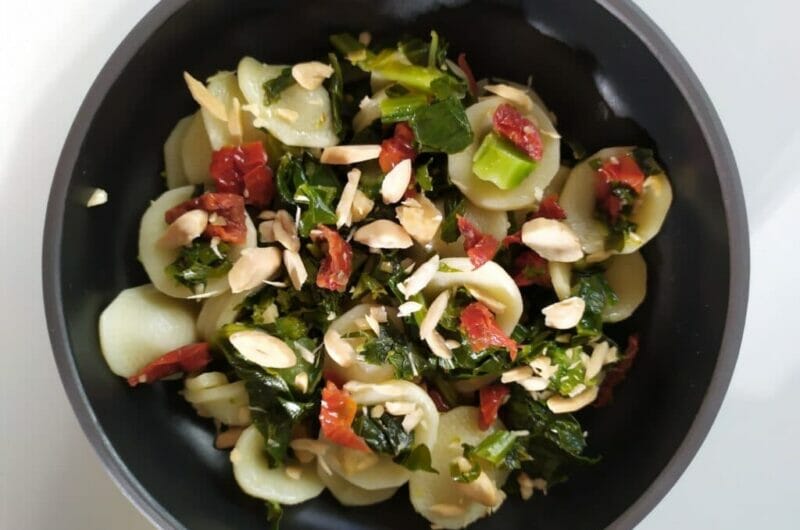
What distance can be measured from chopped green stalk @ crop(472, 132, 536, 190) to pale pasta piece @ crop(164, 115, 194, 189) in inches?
16.3

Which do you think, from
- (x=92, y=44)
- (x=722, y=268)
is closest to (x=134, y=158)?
(x=92, y=44)

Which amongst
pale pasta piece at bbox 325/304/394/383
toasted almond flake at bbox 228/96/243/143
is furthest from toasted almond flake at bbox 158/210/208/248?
pale pasta piece at bbox 325/304/394/383

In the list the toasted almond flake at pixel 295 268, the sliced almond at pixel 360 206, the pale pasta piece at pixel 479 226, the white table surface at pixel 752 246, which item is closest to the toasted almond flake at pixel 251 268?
the toasted almond flake at pixel 295 268

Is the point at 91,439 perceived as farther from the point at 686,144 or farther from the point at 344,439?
the point at 686,144

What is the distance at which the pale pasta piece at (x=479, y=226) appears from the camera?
3.76 feet

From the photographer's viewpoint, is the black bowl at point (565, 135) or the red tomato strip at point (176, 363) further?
the red tomato strip at point (176, 363)

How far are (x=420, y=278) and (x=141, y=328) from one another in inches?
15.2

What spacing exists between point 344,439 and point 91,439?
32cm

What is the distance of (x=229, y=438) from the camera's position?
3.91ft

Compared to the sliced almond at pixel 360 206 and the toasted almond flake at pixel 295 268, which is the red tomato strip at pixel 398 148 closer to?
the sliced almond at pixel 360 206

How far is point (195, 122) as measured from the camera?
1.19m

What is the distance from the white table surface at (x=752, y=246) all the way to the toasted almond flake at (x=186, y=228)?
0.78ft

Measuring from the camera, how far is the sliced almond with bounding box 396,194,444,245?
1104mm

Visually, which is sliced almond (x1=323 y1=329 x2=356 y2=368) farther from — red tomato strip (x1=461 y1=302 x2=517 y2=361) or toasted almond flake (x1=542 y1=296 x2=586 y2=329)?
toasted almond flake (x1=542 y1=296 x2=586 y2=329)
